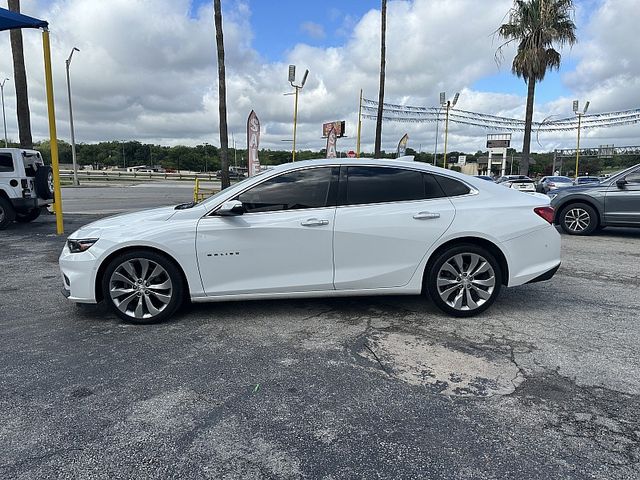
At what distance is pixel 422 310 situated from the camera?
4711mm

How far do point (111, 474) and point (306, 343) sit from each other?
6.15 ft

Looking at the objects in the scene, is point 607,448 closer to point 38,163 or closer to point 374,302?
point 374,302

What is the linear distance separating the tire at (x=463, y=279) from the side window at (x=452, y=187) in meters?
0.54

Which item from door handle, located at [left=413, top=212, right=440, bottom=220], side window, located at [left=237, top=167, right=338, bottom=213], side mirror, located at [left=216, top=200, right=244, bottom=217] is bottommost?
door handle, located at [left=413, top=212, right=440, bottom=220]

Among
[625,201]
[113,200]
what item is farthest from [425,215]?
[113,200]

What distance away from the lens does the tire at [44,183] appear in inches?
432

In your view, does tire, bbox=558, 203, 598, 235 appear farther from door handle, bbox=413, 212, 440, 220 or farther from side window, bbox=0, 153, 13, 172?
side window, bbox=0, 153, 13, 172

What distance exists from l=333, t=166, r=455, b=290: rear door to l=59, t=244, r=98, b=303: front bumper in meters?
2.26

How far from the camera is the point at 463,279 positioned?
440cm

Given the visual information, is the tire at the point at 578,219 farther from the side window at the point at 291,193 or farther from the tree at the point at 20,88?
the tree at the point at 20,88

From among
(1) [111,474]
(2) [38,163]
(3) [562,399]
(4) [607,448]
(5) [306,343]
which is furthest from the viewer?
(2) [38,163]

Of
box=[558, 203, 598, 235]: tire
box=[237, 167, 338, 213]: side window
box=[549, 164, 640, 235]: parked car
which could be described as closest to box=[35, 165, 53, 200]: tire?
box=[237, 167, 338, 213]: side window

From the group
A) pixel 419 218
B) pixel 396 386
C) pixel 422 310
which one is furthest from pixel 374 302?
pixel 396 386

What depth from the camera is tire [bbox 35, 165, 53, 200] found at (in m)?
11.0
